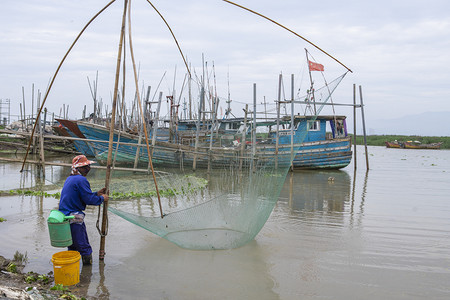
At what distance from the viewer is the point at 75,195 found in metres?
3.67

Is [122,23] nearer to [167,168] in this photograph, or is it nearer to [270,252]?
[270,252]

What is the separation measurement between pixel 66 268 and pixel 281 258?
251 centimetres

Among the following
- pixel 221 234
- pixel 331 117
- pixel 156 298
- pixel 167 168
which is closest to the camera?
pixel 156 298

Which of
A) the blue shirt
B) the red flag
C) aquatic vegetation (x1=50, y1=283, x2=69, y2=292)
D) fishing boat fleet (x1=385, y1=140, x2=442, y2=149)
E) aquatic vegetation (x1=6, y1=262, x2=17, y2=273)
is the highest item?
the red flag

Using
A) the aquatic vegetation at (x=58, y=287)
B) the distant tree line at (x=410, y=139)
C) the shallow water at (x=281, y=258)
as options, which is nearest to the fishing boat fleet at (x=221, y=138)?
the shallow water at (x=281, y=258)

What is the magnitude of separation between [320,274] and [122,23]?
3.50 meters

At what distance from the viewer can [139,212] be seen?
23.0 ft

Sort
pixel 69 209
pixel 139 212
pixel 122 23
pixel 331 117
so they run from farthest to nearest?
pixel 331 117 < pixel 139 212 < pixel 122 23 < pixel 69 209

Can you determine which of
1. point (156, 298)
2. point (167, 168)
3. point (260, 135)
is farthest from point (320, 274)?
point (260, 135)

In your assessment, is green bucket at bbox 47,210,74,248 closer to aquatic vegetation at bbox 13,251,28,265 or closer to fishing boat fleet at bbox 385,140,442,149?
aquatic vegetation at bbox 13,251,28,265

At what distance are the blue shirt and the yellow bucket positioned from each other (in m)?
0.42

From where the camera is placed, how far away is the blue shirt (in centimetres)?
364

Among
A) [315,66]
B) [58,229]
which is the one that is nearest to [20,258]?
[58,229]

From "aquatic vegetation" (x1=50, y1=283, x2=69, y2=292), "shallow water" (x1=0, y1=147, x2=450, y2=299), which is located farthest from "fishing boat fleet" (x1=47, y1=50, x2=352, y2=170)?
"aquatic vegetation" (x1=50, y1=283, x2=69, y2=292)
